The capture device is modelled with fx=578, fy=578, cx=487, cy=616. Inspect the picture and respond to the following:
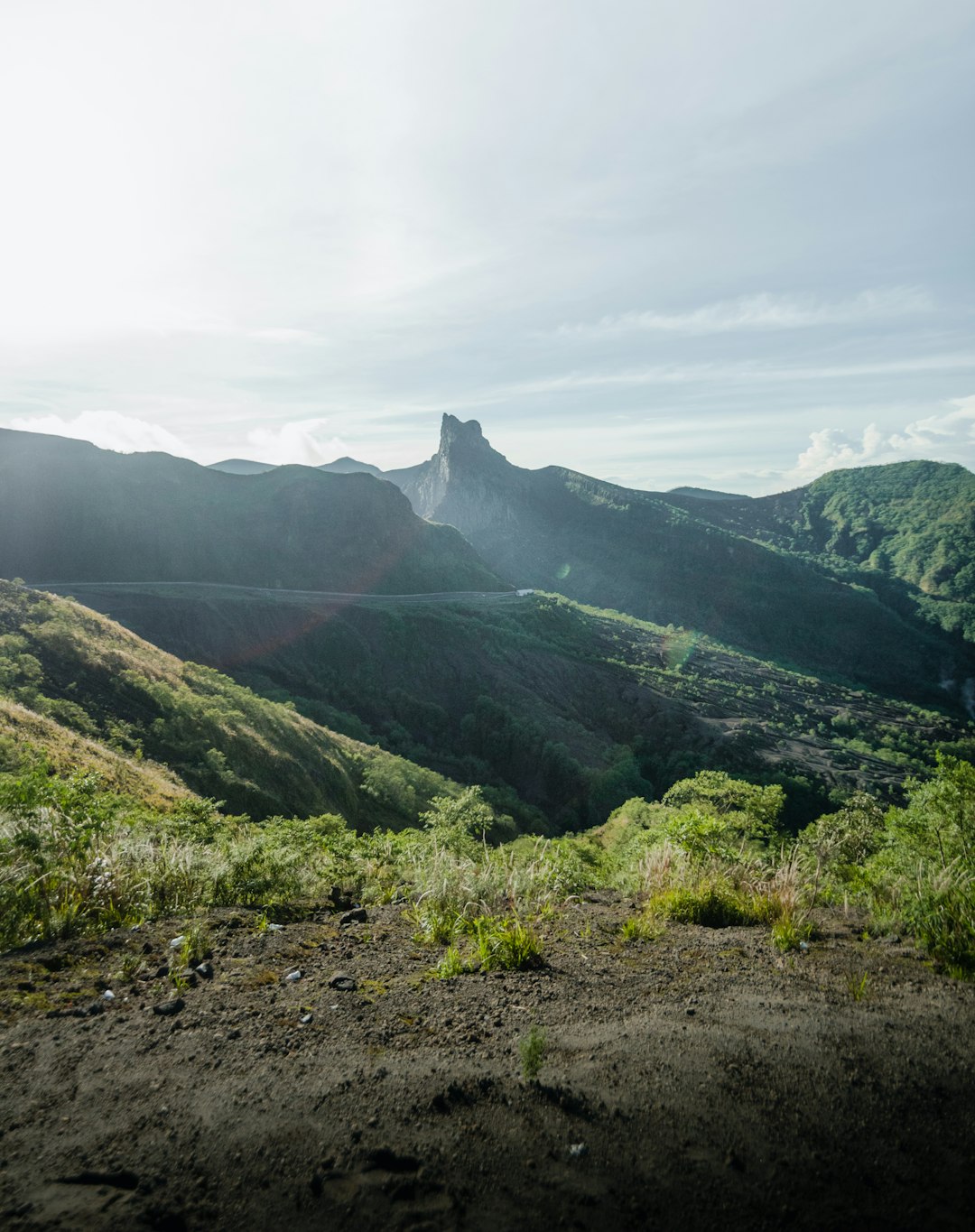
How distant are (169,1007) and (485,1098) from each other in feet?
7.87

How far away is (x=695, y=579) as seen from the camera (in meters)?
152

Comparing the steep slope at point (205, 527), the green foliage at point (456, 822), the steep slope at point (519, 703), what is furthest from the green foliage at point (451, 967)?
the steep slope at point (205, 527)

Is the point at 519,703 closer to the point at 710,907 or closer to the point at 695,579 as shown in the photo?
the point at 710,907

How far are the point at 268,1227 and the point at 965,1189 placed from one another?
9.39 feet

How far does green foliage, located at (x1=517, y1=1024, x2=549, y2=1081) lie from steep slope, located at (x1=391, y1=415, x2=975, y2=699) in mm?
132081

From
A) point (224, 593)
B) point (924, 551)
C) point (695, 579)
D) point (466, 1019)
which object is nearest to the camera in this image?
point (466, 1019)

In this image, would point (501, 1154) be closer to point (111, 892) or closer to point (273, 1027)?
point (273, 1027)

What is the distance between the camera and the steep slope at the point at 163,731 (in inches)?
700

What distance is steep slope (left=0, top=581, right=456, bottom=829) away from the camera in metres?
17.8

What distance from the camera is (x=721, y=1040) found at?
3.54 meters

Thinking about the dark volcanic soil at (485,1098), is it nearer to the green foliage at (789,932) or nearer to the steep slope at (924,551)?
the green foliage at (789,932)

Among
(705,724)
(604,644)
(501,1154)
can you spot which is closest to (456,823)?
(501,1154)

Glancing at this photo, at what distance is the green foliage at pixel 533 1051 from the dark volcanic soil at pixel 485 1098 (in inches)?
2.5

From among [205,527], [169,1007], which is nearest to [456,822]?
[169,1007]
